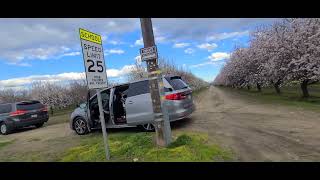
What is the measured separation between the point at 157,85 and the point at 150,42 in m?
1.03

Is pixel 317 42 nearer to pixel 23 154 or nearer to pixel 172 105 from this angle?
pixel 172 105

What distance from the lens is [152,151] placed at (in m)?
8.60

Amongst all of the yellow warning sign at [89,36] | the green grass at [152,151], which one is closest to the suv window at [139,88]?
the green grass at [152,151]

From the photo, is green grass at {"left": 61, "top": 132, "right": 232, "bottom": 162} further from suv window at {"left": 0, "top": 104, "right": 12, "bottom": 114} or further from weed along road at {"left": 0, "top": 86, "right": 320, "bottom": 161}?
suv window at {"left": 0, "top": 104, "right": 12, "bottom": 114}

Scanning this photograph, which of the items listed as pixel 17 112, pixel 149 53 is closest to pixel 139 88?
pixel 149 53

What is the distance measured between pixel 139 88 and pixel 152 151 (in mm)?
4329

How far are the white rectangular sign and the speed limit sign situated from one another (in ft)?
3.18

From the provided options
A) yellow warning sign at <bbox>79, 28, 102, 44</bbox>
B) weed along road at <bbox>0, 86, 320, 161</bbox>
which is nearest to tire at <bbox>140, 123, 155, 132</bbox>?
weed along road at <bbox>0, 86, 320, 161</bbox>

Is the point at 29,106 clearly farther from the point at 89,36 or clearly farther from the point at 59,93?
the point at 59,93

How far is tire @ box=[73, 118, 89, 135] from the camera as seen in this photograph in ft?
46.4

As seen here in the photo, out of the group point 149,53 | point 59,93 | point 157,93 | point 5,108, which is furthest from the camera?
point 59,93
